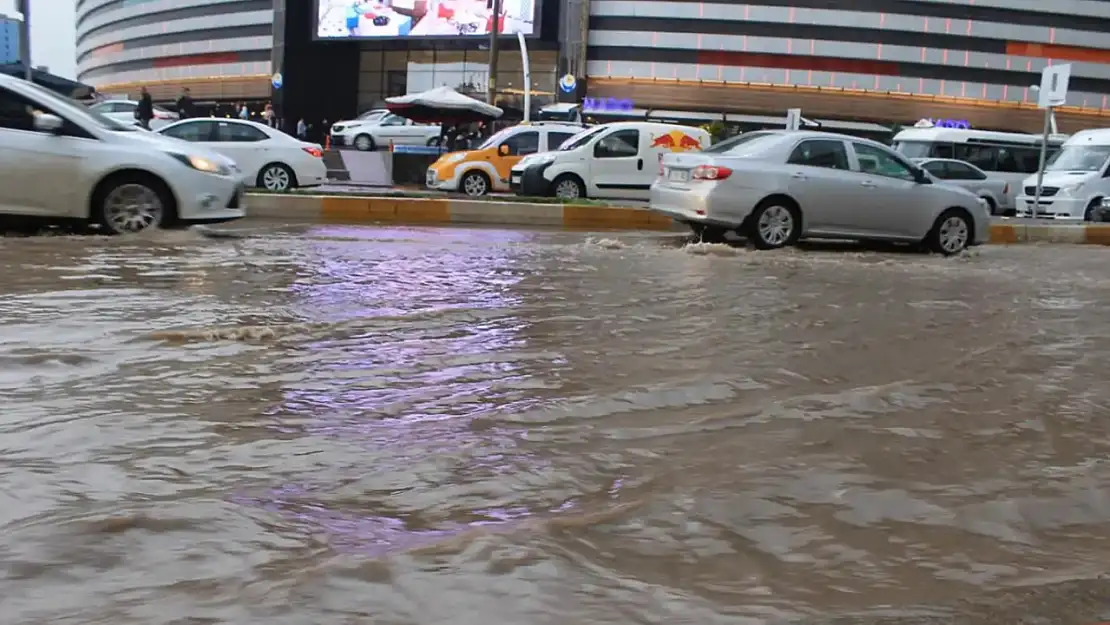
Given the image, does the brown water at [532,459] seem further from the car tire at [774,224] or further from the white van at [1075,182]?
the white van at [1075,182]

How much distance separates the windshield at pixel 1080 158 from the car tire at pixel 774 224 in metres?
11.5

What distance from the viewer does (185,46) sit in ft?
196

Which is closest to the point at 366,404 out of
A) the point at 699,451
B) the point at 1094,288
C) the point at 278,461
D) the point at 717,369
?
the point at 278,461

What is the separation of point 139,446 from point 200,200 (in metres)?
6.32

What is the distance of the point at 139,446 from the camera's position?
3287mm

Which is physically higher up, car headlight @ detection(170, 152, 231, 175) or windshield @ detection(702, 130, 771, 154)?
windshield @ detection(702, 130, 771, 154)

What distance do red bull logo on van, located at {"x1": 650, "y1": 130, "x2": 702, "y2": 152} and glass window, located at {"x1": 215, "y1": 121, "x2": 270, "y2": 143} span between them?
622 centimetres

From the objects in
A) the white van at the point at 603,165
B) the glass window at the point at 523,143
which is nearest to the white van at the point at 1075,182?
the white van at the point at 603,165

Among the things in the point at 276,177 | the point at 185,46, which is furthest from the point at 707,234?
the point at 185,46

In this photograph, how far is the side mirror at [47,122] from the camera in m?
8.55

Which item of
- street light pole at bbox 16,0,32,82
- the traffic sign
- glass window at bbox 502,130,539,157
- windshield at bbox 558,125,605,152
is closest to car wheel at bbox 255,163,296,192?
windshield at bbox 558,125,605,152

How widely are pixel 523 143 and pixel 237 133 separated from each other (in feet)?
18.0

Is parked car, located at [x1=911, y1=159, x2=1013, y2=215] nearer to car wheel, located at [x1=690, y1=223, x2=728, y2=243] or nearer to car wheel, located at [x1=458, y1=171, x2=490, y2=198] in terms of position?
car wheel, located at [x1=458, y1=171, x2=490, y2=198]

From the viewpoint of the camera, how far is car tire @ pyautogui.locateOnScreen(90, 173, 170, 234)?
29.1 feet
